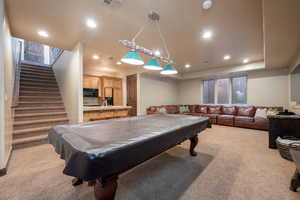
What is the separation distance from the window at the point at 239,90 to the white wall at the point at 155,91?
117 inches

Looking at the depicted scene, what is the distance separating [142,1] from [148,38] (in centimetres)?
105

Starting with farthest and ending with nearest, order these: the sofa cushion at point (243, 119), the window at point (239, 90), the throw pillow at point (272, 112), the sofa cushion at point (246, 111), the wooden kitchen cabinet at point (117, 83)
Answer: the wooden kitchen cabinet at point (117, 83)
the window at point (239, 90)
the sofa cushion at point (246, 111)
the sofa cushion at point (243, 119)
the throw pillow at point (272, 112)

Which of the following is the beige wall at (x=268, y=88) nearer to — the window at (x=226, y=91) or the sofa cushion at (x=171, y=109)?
the window at (x=226, y=91)

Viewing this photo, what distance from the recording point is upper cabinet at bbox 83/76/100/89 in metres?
4.97

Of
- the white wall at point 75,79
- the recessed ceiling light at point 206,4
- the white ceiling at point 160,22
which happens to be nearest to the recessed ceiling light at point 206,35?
the white ceiling at point 160,22

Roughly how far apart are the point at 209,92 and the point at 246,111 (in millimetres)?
1970

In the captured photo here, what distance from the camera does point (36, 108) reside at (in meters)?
3.55

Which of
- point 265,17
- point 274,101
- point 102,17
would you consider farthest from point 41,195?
point 274,101

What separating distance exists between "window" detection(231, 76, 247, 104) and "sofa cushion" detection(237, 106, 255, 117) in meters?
0.63

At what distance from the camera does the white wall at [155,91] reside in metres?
5.71

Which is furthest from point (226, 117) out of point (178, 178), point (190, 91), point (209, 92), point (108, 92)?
point (108, 92)

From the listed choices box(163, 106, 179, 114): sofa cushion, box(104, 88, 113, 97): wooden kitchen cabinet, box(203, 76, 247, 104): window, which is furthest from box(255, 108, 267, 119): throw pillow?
box(104, 88, 113, 97): wooden kitchen cabinet

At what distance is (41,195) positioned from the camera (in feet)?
4.59

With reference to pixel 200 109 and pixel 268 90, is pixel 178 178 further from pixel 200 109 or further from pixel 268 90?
pixel 268 90
